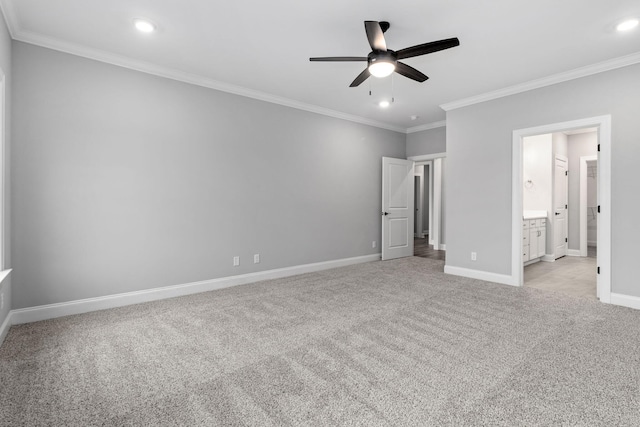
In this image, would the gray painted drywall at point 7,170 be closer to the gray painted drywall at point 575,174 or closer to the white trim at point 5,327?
the white trim at point 5,327

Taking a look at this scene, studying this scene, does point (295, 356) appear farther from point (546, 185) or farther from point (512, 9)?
point (546, 185)

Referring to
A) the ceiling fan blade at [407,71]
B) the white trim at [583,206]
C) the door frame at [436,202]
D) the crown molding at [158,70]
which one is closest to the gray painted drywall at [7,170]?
the crown molding at [158,70]

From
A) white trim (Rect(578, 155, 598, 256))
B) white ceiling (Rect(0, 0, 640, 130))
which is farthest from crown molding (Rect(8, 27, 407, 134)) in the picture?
white trim (Rect(578, 155, 598, 256))

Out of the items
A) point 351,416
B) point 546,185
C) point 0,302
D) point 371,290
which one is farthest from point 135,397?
point 546,185

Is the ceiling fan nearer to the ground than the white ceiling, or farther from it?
nearer to the ground

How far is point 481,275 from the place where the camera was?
189 inches

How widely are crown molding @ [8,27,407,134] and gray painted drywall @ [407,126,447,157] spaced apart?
6.19 feet

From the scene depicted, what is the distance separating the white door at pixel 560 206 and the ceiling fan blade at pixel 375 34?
18.9 ft

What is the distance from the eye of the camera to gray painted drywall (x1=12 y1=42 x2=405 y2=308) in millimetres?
3160

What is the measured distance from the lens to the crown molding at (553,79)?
353 cm

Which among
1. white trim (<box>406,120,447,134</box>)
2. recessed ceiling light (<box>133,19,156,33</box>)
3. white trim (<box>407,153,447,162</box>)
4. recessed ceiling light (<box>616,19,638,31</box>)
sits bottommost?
white trim (<box>407,153,447,162</box>)

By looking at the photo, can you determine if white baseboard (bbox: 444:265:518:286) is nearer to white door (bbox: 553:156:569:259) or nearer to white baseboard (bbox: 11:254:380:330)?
white baseboard (bbox: 11:254:380:330)

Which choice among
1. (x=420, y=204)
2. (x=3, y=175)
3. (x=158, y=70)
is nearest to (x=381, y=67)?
(x=158, y=70)

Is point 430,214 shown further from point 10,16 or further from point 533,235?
point 10,16
